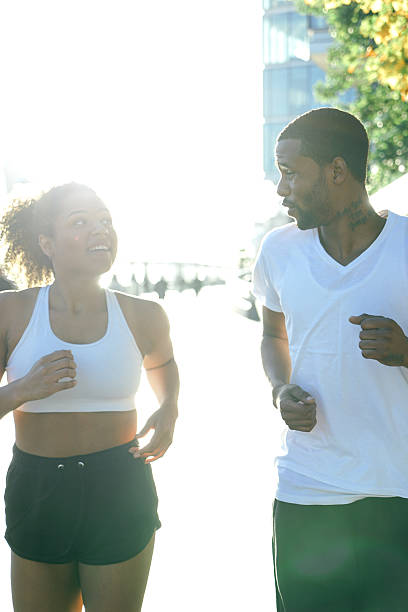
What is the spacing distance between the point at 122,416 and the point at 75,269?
52cm

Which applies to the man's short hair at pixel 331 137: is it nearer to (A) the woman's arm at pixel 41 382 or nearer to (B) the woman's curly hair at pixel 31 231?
(B) the woman's curly hair at pixel 31 231

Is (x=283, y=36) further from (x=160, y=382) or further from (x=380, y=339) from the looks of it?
(x=380, y=339)

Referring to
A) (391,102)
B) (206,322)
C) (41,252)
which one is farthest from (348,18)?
(41,252)

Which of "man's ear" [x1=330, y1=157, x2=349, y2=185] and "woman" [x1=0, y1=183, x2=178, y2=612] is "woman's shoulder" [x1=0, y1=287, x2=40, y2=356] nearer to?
"woman" [x1=0, y1=183, x2=178, y2=612]

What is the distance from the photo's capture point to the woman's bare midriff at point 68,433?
271cm

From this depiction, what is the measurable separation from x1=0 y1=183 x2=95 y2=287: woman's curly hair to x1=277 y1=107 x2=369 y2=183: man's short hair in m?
0.74

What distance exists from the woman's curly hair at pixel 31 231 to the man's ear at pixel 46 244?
16 mm

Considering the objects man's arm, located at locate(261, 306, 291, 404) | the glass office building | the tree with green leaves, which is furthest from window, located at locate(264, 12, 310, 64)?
man's arm, located at locate(261, 306, 291, 404)

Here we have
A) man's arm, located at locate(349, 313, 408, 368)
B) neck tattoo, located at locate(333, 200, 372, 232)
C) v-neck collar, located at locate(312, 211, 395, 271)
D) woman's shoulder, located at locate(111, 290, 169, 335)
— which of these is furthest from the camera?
woman's shoulder, located at locate(111, 290, 169, 335)

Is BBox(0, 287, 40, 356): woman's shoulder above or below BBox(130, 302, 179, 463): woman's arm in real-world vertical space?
above

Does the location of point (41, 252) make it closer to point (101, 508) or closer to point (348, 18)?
point (101, 508)

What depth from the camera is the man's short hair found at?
9.05 ft

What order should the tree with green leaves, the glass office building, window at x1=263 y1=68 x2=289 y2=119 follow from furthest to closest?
window at x1=263 y1=68 x2=289 y2=119, the glass office building, the tree with green leaves

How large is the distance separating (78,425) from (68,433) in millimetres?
40
